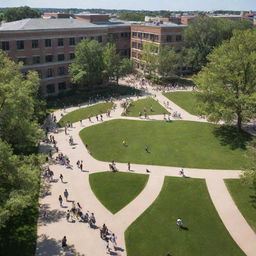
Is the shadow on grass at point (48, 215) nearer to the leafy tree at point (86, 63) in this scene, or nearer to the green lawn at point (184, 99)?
the green lawn at point (184, 99)

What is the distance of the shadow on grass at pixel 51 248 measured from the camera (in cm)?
2750

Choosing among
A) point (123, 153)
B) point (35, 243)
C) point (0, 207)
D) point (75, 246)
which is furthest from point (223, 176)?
point (0, 207)

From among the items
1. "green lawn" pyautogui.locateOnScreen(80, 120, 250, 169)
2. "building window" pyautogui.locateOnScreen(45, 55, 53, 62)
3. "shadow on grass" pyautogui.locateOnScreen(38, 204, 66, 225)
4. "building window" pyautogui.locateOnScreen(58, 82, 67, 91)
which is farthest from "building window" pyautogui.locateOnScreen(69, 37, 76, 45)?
"shadow on grass" pyautogui.locateOnScreen(38, 204, 66, 225)

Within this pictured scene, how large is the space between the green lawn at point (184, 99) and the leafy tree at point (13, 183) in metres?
41.3

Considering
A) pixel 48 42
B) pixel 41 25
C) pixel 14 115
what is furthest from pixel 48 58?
pixel 14 115

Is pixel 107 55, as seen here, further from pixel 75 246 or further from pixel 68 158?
pixel 75 246

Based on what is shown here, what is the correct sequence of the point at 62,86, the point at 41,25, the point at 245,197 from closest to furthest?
the point at 245,197 → the point at 41,25 → the point at 62,86

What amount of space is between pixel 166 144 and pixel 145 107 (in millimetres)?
17390

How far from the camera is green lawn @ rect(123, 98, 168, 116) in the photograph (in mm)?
61938

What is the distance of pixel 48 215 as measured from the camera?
107 feet

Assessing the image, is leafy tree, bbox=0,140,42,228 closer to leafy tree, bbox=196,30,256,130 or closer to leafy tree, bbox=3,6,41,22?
leafy tree, bbox=196,30,256,130

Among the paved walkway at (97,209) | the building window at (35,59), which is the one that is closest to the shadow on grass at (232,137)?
the paved walkway at (97,209)

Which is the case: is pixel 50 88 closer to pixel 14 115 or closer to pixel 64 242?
pixel 14 115

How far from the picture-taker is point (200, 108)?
5106 cm
